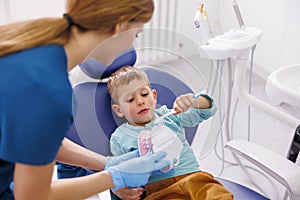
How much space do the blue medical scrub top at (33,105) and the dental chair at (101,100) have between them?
0.88 ft

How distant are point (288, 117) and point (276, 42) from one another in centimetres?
120

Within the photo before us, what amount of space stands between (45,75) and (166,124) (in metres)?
0.48

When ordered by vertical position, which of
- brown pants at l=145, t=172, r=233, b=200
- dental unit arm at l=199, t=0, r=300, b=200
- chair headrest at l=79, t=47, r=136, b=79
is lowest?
brown pants at l=145, t=172, r=233, b=200

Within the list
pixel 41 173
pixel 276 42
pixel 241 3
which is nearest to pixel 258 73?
pixel 276 42

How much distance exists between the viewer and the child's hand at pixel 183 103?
3.85 ft

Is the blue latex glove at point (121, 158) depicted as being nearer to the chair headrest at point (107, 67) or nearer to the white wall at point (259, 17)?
the chair headrest at point (107, 67)

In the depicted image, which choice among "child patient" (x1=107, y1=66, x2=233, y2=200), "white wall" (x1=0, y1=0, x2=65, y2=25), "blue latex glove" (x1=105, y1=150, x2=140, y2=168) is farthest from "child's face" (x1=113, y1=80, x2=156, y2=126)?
"white wall" (x1=0, y1=0, x2=65, y2=25)

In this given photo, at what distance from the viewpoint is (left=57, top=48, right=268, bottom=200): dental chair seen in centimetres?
118

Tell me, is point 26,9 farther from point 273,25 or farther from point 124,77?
point 273,25

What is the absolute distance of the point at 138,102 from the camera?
119 centimetres

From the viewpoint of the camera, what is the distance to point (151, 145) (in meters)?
1.15

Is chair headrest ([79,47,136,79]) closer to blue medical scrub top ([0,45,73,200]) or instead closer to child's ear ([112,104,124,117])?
child's ear ([112,104,124,117])

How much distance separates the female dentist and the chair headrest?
129mm

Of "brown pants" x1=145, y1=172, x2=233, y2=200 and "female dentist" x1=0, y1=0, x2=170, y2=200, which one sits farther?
"brown pants" x1=145, y1=172, x2=233, y2=200
